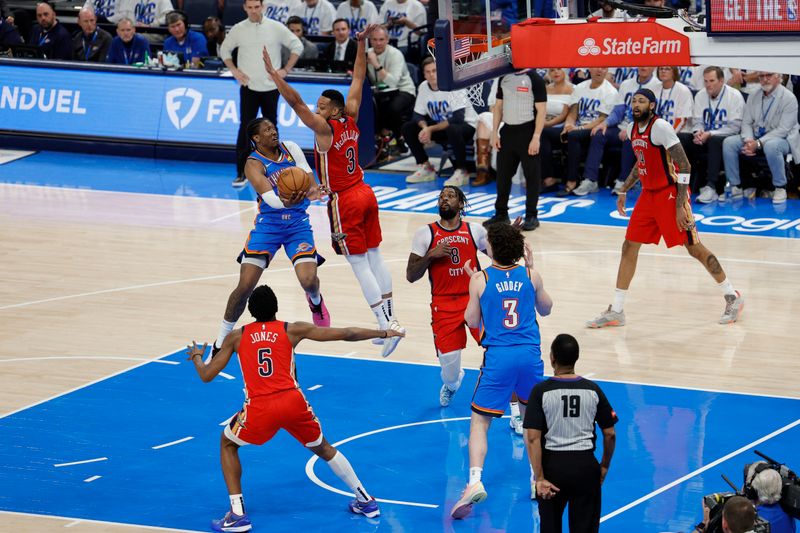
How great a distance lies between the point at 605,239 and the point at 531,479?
694 centimetres

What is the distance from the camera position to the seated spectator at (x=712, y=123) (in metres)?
16.1

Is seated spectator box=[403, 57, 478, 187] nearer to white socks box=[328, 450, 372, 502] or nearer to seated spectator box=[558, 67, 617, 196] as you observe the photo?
seated spectator box=[558, 67, 617, 196]

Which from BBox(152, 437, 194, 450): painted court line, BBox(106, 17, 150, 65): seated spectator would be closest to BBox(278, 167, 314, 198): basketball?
BBox(152, 437, 194, 450): painted court line

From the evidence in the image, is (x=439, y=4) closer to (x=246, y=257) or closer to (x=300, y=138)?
(x=246, y=257)

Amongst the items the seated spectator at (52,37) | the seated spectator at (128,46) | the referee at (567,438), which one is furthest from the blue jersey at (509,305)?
the seated spectator at (52,37)

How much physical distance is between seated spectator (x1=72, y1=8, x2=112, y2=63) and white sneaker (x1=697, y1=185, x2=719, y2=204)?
31.5ft

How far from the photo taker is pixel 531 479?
8188mm

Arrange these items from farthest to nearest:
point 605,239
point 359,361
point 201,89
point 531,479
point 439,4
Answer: point 201,89 → point 605,239 → point 359,361 → point 439,4 → point 531,479

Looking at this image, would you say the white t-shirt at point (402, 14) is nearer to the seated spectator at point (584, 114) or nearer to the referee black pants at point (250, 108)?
the referee black pants at point (250, 108)

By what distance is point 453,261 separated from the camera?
9055 millimetres

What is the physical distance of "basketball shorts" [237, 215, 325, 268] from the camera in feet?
33.9

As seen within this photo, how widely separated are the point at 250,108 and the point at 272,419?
1081cm

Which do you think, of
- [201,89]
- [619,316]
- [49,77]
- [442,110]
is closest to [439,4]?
[619,316]

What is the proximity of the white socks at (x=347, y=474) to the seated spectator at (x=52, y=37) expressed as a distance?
14558 millimetres
